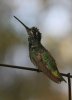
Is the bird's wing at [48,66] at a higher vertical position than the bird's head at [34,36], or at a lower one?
lower

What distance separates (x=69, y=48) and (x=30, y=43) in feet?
19.3

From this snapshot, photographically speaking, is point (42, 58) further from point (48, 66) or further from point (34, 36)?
point (34, 36)

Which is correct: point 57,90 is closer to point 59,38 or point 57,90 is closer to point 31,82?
point 31,82

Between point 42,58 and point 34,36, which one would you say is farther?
point 34,36

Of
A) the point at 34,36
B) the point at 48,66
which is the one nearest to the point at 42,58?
the point at 48,66

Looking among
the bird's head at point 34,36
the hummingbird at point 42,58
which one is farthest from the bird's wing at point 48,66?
the bird's head at point 34,36

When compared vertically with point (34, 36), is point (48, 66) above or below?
below

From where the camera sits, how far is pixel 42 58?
1.61 m

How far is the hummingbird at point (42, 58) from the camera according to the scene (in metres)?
1.53

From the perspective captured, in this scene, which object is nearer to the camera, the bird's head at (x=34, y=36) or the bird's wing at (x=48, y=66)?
the bird's wing at (x=48, y=66)

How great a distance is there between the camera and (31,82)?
7.17m

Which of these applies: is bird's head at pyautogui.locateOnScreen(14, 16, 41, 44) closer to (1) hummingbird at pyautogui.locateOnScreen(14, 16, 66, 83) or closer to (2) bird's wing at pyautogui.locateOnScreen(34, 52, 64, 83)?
(1) hummingbird at pyautogui.locateOnScreen(14, 16, 66, 83)

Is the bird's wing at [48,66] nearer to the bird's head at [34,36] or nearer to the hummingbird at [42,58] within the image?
the hummingbird at [42,58]

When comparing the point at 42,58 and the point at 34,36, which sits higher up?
the point at 34,36
